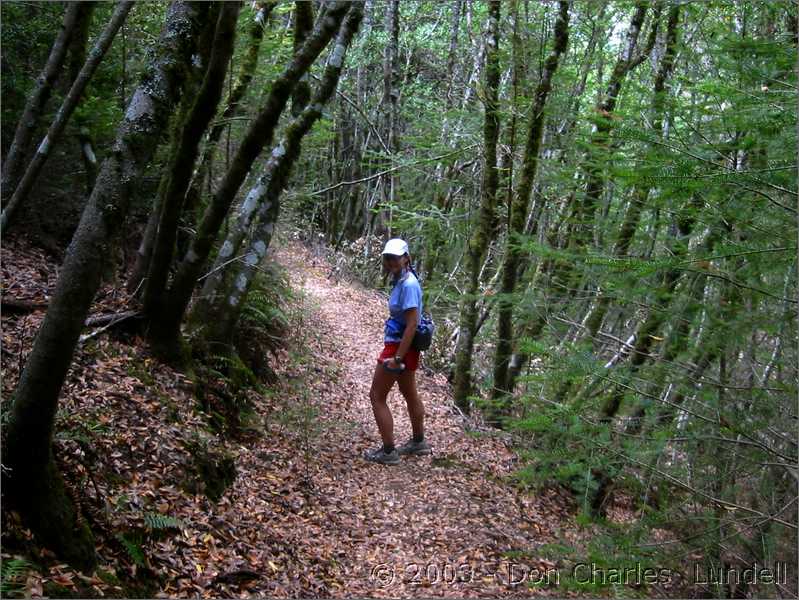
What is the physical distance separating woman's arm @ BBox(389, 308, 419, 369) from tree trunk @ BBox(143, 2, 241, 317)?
2.45m

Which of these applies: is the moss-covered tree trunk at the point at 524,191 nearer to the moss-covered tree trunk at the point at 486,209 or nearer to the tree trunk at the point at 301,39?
the moss-covered tree trunk at the point at 486,209

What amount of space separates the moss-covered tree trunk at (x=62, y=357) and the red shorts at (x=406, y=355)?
377cm

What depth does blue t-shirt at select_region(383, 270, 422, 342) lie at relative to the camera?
6.60 metres

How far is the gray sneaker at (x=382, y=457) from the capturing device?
277 inches

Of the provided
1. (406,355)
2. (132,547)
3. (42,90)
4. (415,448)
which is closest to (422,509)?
(415,448)

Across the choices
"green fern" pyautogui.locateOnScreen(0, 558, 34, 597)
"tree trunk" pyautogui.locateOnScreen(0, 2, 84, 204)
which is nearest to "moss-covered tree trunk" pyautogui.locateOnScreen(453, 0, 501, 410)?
"tree trunk" pyautogui.locateOnScreen(0, 2, 84, 204)

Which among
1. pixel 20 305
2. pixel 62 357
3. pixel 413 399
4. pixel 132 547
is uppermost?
pixel 62 357

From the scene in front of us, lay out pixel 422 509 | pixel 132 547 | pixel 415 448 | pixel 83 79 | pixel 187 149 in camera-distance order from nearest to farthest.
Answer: pixel 132 547
pixel 83 79
pixel 187 149
pixel 422 509
pixel 415 448

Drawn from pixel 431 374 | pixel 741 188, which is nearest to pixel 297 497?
pixel 741 188

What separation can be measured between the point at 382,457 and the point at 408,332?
5.12ft

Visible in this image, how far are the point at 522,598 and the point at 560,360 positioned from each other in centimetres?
209

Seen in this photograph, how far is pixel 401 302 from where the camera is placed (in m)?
6.62

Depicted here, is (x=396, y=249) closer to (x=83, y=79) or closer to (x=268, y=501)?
(x=268, y=501)

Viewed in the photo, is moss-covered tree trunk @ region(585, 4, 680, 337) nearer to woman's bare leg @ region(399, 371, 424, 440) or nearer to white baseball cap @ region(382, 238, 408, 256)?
woman's bare leg @ region(399, 371, 424, 440)
